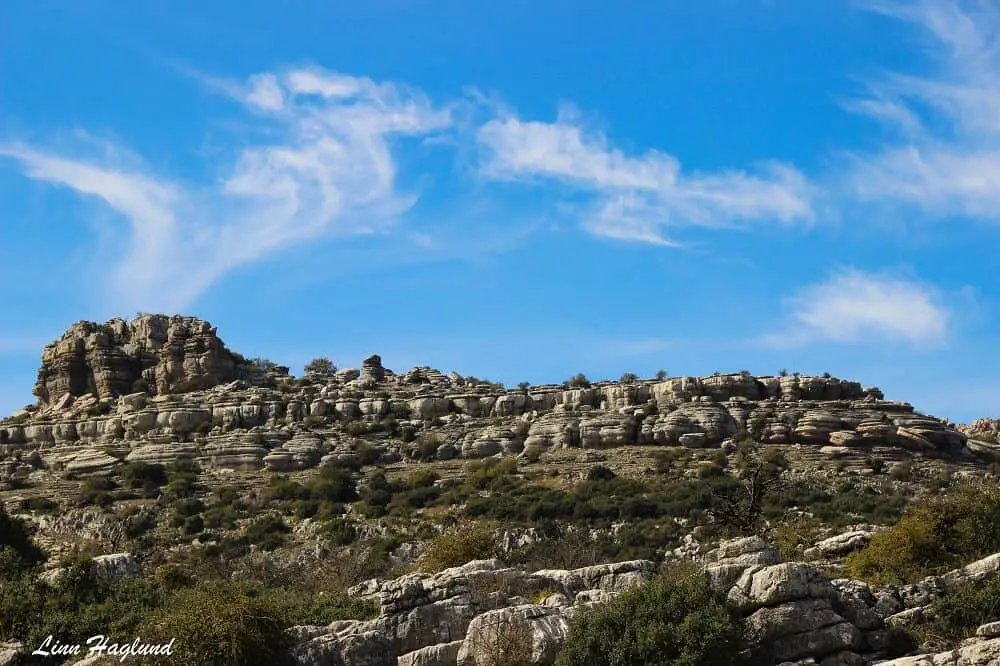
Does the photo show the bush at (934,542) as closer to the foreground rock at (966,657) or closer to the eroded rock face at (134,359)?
the foreground rock at (966,657)

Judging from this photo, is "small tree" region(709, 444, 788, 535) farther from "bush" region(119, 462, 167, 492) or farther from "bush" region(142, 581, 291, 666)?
"bush" region(119, 462, 167, 492)

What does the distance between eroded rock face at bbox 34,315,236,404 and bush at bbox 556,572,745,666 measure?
205 feet

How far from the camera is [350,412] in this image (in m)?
76.5

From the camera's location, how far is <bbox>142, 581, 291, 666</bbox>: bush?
24.5 meters

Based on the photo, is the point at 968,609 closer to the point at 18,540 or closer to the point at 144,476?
the point at 18,540

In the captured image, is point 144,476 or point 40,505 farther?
point 144,476

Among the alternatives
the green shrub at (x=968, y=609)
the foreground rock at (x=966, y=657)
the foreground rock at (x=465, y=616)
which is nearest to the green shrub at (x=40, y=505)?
the foreground rock at (x=465, y=616)

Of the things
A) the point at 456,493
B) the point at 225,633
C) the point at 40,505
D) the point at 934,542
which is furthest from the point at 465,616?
the point at 40,505

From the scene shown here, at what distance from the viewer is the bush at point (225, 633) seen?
80.2 ft

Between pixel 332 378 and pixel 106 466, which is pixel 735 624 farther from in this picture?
pixel 332 378

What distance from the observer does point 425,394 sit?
78.4m

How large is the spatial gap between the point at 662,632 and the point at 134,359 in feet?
226

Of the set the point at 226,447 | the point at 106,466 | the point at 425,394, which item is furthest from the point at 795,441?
the point at 106,466

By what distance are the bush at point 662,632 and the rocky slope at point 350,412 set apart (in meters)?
41.3
